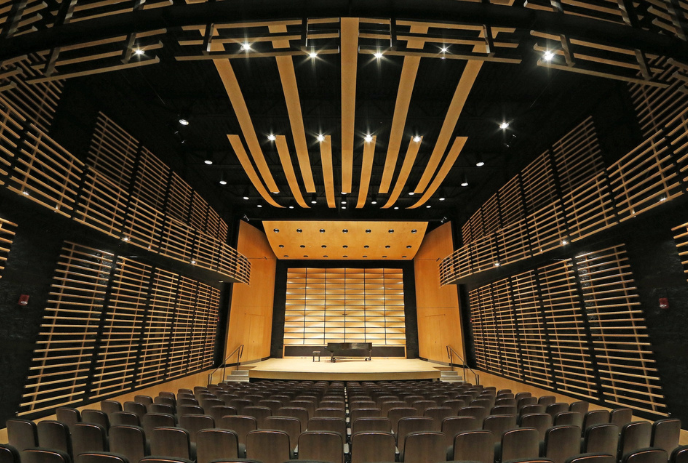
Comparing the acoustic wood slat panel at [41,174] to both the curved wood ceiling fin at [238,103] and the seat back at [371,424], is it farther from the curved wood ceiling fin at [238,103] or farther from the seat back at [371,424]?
the seat back at [371,424]

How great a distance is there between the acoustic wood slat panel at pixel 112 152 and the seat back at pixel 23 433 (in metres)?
5.15

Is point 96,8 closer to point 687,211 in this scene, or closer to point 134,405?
point 134,405

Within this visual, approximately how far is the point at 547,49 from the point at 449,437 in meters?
4.47

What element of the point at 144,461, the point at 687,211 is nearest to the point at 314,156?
the point at 687,211

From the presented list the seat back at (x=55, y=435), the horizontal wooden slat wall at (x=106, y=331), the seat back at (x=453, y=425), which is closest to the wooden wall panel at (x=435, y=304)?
the seat back at (x=453, y=425)

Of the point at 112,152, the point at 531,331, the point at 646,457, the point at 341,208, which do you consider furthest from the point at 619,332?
the point at 112,152

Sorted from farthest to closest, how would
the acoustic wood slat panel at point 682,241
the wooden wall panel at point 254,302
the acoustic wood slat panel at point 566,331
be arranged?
1. the wooden wall panel at point 254,302
2. the acoustic wood slat panel at point 566,331
3. the acoustic wood slat panel at point 682,241

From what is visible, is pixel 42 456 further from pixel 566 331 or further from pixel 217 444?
pixel 566 331

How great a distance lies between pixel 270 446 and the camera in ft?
9.92

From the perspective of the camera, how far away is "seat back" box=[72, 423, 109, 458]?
3.08 m

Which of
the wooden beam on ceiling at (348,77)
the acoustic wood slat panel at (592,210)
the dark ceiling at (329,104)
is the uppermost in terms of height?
the dark ceiling at (329,104)

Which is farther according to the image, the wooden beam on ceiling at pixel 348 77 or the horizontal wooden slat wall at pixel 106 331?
the horizontal wooden slat wall at pixel 106 331

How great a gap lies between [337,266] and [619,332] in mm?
13699

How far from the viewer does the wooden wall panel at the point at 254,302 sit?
13.4m
